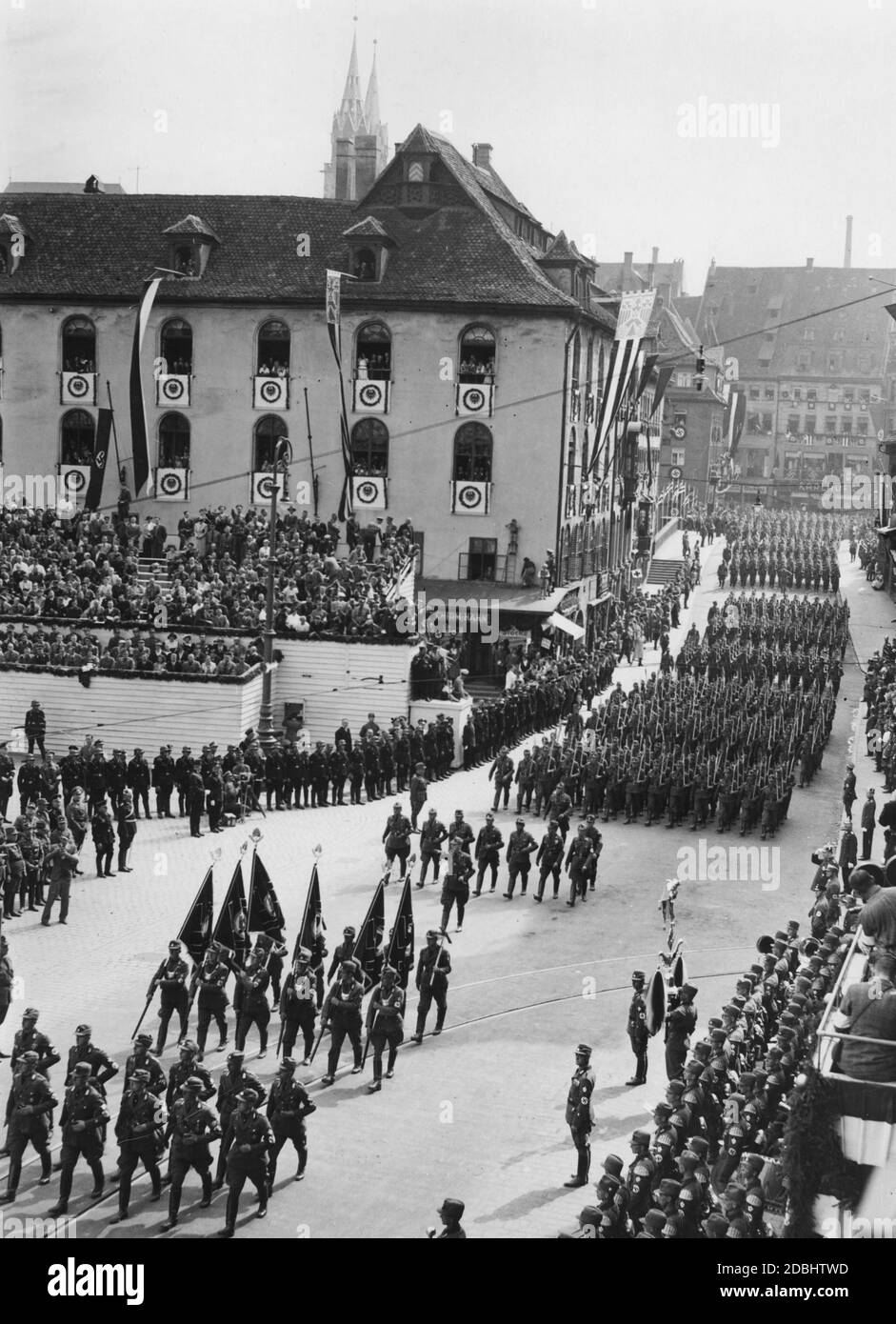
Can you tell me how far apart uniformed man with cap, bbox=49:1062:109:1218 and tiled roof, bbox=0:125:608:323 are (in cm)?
A: 3433

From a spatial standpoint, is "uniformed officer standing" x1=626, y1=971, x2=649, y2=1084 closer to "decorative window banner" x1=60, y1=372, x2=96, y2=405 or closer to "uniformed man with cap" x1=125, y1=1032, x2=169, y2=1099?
"uniformed man with cap" x1=125, y1=1032, x2=169, y2=1099

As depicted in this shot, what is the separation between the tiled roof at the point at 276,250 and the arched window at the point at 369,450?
372cm

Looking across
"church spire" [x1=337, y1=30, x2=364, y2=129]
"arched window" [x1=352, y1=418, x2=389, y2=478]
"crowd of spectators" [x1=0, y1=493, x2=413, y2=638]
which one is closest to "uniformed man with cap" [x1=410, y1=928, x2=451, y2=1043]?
"crowd of spectators" [x1=0, y1=493, x2=413, y2=638]

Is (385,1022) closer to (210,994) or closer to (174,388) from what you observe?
(210,994)

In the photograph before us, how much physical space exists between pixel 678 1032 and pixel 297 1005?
4352 millimetres

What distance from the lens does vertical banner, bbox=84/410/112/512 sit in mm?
45219

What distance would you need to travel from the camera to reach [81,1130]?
1423 centimetres

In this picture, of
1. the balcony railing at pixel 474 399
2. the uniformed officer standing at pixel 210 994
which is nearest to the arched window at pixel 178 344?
the balcony railing at pixel 474 399

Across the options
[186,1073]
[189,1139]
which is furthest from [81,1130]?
[186,1073]

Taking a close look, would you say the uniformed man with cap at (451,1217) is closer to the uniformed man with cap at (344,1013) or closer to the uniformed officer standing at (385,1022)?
the uniformed officer standing at (385,1022)

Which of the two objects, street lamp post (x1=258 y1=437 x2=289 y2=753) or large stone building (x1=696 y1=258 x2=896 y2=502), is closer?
street lamp post (x1=258 y1=437 x2=289 y2=753)

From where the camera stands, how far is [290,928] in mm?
22562

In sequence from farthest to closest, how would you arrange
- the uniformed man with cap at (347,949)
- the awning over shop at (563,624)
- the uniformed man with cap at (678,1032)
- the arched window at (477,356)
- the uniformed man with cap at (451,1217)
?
1. the arched window at (477,356)
2. the awning over shop at (563,624)
3. the uniformed man with cap at (347,949)
4. the uniformed man with cap at (678,1032)
5. the uniformed man with cap at (451,1217)

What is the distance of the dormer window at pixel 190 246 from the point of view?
46.5 m
